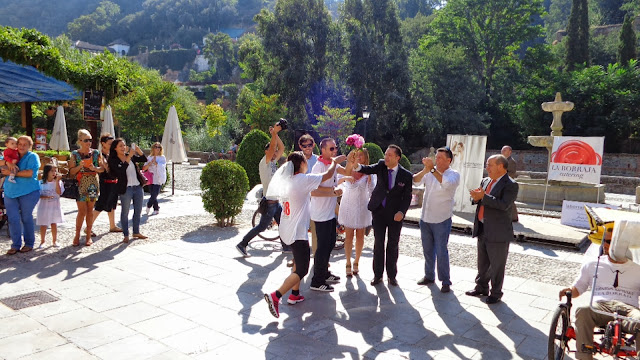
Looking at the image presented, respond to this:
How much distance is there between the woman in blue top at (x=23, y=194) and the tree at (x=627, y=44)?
1532 inches

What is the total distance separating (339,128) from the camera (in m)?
27.8

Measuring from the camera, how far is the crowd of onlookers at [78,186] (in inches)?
248

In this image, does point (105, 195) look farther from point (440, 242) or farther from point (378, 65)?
point (378, 65)

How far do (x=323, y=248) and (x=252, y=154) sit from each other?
10003 millimetres

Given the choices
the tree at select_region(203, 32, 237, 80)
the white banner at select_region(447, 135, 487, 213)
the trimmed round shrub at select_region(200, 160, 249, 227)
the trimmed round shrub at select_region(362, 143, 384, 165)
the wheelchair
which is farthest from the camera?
Answer: the tree at select_region(203, 32, 237, 80)

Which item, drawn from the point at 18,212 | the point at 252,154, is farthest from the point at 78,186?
the point at 252,154

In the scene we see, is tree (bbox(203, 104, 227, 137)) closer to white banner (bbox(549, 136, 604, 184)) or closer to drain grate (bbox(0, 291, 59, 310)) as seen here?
white banner (bbox(549, 136, 604, 184))

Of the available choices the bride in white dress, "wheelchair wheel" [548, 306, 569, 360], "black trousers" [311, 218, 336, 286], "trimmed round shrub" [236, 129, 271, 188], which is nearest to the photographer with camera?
the bride in white dress

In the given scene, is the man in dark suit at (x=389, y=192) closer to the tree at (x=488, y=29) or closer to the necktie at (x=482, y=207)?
the necktie at (x=482, y=207)

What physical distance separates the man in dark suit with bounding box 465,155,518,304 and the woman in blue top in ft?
19.1

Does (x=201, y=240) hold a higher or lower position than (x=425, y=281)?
lower

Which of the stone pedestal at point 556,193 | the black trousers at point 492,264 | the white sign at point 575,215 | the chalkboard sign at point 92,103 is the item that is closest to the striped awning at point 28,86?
the chalkboard sign at point 92,103

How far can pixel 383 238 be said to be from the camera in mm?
5477

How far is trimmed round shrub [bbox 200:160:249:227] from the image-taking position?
8812mm
